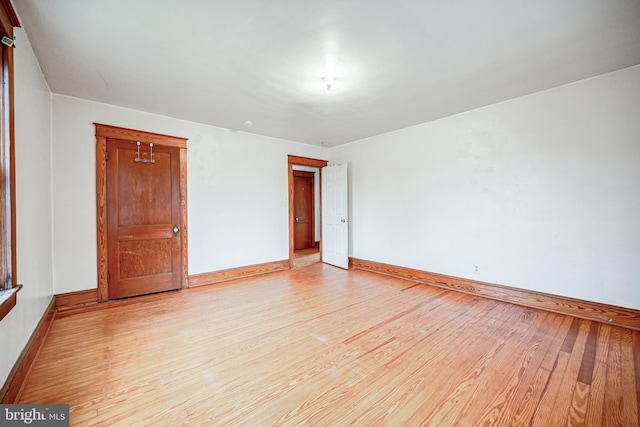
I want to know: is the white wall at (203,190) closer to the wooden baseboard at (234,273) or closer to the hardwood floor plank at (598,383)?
the wooden baseboard at (234,273)

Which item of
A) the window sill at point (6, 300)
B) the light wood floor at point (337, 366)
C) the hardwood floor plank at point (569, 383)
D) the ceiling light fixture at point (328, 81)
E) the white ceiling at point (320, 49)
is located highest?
the white ceiling at point (320, 49)

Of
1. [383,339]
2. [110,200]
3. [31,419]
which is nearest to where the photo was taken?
[31,419]

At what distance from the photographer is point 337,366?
2072 millimetres

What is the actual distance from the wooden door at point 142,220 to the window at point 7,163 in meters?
2.00

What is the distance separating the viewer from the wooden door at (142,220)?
11.7 feet

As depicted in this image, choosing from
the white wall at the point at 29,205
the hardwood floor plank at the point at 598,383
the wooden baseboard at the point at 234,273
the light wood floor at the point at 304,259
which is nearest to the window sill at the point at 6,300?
the white wall at the point at 29,205

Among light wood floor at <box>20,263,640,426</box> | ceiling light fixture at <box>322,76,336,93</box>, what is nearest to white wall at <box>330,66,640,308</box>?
light wood floor at <box>20,263,640,426</box>

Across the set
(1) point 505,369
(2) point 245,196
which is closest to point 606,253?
(1) point 505,369

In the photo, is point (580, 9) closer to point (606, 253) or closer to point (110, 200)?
point (606, 253)

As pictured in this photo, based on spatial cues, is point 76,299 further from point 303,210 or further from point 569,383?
point 303,210

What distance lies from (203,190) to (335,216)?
8.88 feet

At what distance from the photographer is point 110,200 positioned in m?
3.51

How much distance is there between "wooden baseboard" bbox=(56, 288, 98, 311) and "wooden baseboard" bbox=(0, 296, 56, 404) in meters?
0.48

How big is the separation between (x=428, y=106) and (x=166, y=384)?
164 inches
